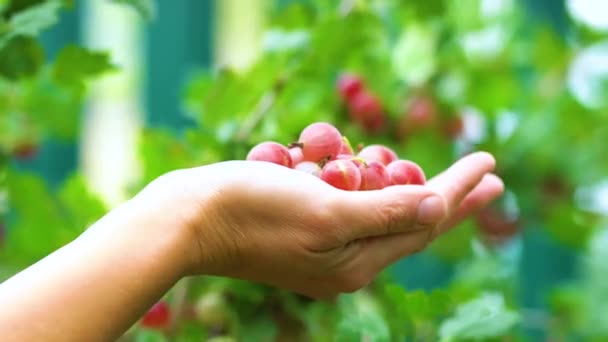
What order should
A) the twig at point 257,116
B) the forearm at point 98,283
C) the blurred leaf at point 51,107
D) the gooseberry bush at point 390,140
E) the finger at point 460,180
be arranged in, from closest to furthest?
1. the forearm at point 98,283
2. the finger at point 460,180
3. the gooseberry bush at point 390,140
4. the twig at point 257,116
5. the blurred leaf at point 51,107

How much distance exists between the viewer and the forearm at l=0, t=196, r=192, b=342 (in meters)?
0.55

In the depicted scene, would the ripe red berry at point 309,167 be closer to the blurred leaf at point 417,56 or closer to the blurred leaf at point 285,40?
the blurred leaf at point 285,40

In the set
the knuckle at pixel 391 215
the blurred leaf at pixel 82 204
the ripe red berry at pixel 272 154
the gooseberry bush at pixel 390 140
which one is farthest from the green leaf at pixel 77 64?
the knuckle at pixel 391 215

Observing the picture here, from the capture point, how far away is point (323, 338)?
848 mm

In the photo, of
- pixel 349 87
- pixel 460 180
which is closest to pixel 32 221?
pixel 349 87

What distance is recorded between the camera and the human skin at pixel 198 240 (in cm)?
55

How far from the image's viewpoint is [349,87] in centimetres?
113

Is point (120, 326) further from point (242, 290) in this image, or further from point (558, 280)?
point (558, 280)

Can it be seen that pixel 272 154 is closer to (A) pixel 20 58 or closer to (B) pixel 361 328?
(B) pixel 361 328

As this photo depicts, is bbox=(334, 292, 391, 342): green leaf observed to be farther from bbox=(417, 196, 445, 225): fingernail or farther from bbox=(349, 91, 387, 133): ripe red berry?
bbox=(349, 91, 387, 133): ripe red berry

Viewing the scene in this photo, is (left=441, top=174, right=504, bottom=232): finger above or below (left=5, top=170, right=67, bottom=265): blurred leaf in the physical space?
below

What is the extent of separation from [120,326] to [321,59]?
0.47 metres

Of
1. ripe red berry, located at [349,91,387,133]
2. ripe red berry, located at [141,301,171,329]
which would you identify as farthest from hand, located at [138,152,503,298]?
ripe red berry, located at [349,91,387,133]

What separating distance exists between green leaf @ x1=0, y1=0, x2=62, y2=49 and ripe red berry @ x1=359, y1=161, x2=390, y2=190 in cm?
29
